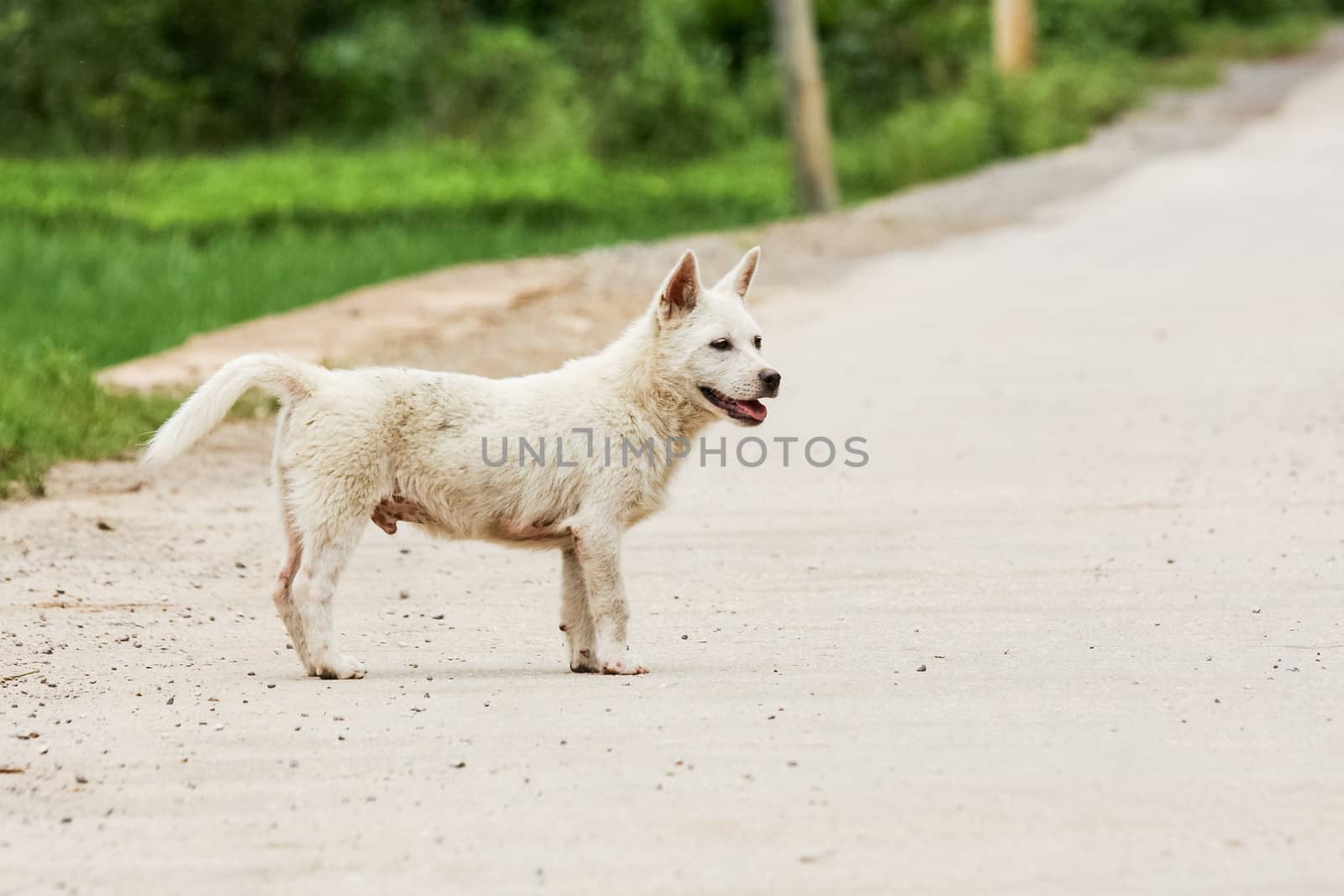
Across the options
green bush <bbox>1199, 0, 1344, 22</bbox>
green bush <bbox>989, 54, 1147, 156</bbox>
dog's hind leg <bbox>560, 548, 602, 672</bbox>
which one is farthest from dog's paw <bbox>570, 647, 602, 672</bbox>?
green bush <bbox>1199, 0, 1344, 22</bbox>

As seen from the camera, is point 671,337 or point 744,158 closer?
point 671,337

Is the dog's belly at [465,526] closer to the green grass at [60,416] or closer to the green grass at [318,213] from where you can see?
the green grass at [318,213]

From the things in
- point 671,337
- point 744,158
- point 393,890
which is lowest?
point 744,158

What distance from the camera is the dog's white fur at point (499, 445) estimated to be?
6918 mm

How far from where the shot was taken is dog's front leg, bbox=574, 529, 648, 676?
7062 millimetres

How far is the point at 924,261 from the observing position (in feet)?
64.3

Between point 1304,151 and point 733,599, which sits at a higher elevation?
point 733,599

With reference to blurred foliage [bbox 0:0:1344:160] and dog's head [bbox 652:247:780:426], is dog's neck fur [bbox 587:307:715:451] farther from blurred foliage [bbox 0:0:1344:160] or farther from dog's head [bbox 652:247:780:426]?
blurred foliage [bbox 0:0:1344:160]

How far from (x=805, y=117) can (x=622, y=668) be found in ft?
67.4

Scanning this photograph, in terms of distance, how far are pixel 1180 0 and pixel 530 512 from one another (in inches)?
1618

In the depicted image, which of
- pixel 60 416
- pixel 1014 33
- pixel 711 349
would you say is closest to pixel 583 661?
pixel 711 349

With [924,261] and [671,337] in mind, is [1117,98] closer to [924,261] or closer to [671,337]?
[924,261]

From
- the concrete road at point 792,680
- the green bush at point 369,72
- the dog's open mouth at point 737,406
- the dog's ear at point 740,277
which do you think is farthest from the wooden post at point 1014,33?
the dog's open mouth at point 737,406

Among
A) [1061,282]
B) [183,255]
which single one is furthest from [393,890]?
[183,255]
